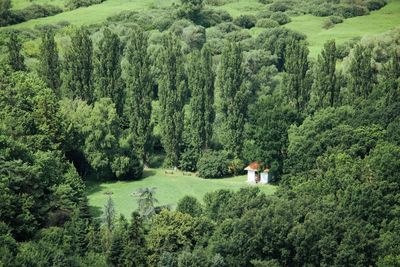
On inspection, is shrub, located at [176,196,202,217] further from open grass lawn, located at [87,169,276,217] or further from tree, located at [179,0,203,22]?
tree, located at [179,0,203,22]

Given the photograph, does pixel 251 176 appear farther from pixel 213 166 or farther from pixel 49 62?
pixel 49 62

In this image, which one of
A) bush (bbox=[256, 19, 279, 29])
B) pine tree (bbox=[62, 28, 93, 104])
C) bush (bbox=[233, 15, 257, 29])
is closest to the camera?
pine tree (bbox=[62, 28, 93, 104])

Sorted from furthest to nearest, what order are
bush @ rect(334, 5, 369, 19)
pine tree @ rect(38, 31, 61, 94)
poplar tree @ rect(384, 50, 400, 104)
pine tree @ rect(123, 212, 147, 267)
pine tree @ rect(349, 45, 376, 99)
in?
bush @ rect(334, 5, 369, 19) → pine tree @ rect(38, 31, 61, 94) → pine tree @ rect(349, 45, 376, 99) → poplar tree @ rect(384, 50, 400, 104) → pine tree @ rect(123, 212, 147, 267)

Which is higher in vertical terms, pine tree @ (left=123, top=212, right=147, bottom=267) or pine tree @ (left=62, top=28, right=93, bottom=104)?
pine tree @ (left=62, top=28, right=93, bottom=104)

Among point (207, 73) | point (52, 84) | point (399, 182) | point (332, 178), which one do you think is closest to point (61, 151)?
point (52, 84)

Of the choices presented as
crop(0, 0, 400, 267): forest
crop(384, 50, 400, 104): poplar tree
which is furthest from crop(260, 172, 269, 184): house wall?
crop(384, 50, 400, 104): poplar tree

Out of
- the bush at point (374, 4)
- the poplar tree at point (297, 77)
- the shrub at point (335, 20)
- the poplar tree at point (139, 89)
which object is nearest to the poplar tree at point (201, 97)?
the poplar tree at point (139, 89)
